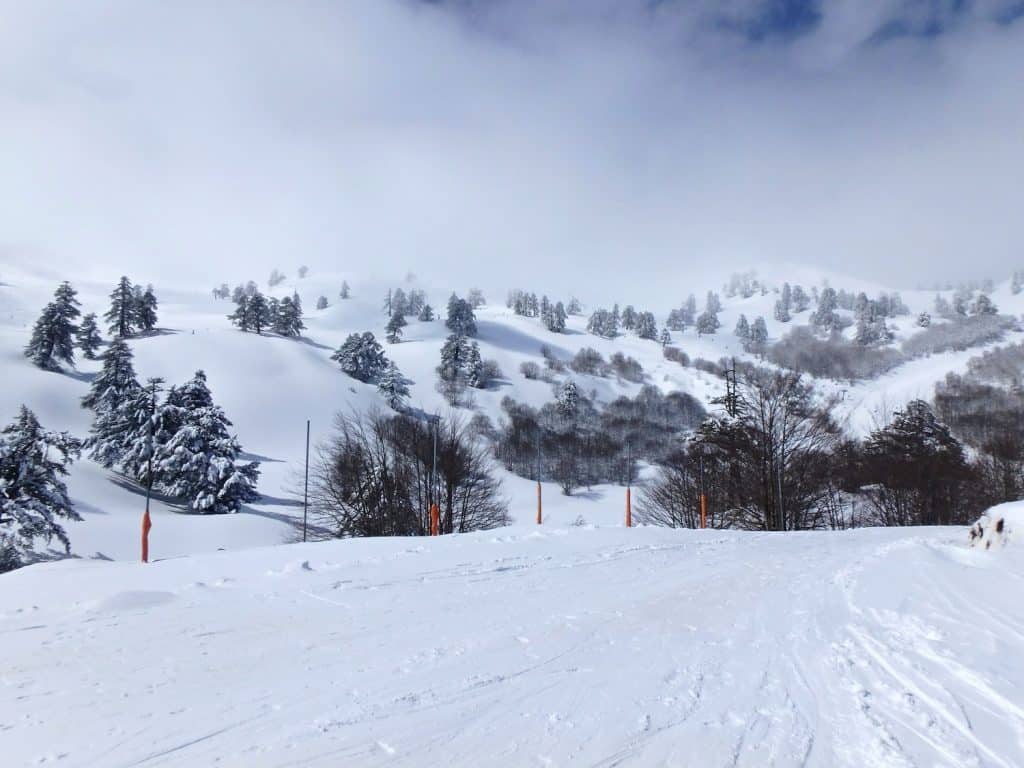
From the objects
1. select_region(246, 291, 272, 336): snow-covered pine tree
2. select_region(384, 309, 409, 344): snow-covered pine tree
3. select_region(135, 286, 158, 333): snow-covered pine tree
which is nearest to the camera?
select_region(135, 286, 158, 333): snow-covered pine tree

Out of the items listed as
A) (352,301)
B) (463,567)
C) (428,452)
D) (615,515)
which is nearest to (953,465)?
(615,515)

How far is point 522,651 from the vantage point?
420cm

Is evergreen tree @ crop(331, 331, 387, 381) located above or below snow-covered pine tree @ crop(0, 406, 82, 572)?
above

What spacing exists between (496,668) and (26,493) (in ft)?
76.7

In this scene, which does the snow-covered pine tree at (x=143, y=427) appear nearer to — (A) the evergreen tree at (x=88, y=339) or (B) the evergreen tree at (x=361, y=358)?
(A) the evergreen tree at (x=88, y=339)

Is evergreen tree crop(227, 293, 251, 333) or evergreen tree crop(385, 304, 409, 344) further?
evergreen tree crop(385, 304, 409, 344)

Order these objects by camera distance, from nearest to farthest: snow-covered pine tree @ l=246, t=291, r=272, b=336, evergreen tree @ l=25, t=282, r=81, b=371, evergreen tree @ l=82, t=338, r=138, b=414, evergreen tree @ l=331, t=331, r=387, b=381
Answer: evergreen tree @ l=82, t=338, r=138, b=414
evergreen tree @ l=25, t=282, r=81, b=371
evergreen tree @ l=331, t=331, r=387, b=381
snow-covered pine tree @ l=246, t=291, r=272, b=336

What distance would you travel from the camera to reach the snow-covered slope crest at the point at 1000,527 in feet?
31.1

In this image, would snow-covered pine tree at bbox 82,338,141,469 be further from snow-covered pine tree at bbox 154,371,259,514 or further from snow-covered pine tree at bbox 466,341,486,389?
snow-covered pine tree at bbox 466,341,486,389

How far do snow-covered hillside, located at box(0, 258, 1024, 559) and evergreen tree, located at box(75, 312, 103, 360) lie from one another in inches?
104

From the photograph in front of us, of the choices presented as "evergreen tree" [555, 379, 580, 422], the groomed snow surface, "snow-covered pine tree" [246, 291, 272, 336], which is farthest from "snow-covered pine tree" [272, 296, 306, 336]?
the groomed snow surface

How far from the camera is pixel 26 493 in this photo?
20.1m

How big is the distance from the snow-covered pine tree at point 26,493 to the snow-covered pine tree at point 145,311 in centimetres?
7437

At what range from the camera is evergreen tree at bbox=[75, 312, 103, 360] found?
70.9 m
